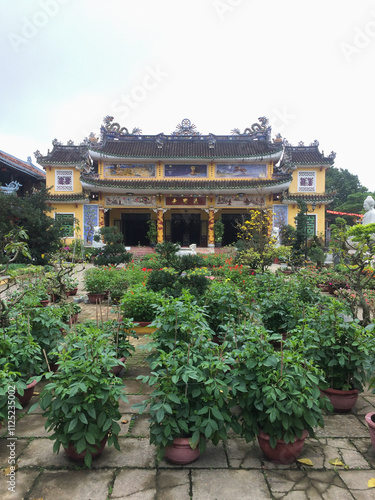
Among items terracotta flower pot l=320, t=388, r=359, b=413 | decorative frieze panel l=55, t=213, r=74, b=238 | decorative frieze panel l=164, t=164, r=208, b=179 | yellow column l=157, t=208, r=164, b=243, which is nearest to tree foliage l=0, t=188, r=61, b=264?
decorative frieze panel l=55, t=213, r=74, b=238

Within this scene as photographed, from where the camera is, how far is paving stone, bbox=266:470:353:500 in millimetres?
2148

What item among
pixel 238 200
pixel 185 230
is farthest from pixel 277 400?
pixel 185 230

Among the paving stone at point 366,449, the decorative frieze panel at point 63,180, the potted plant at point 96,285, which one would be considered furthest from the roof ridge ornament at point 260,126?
the paving stone at point 366,449

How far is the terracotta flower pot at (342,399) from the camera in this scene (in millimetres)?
3215

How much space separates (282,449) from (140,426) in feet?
4.32

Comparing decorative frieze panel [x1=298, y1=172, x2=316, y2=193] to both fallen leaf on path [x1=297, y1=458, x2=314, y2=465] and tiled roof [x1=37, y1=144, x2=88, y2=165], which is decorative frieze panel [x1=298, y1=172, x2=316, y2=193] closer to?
tiled roof [x1=37, y1=144, x2=88, y2=165]

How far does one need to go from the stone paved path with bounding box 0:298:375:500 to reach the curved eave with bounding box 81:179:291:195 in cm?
1718

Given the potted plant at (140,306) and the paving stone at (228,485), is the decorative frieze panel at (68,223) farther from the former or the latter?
the paving stone at (228,485)

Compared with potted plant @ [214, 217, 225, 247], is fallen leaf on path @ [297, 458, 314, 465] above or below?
below

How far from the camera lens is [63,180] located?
20547mm

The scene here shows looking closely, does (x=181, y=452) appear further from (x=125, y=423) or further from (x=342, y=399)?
(x=342, y=399)

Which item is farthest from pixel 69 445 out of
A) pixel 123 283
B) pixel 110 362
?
pixel 123 283

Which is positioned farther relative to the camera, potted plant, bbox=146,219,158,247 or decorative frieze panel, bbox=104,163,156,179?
potted plant, bbox=146,219,158,247

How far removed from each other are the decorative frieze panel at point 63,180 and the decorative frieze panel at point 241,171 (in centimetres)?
949
